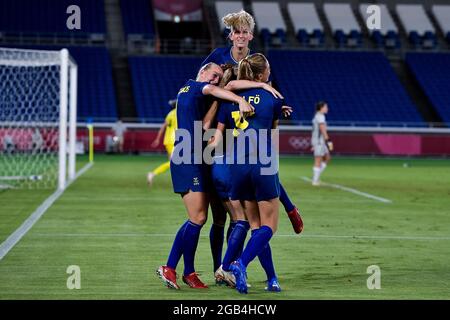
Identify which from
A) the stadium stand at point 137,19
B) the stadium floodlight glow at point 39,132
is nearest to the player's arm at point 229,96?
the stadium floodlight glow at point 39,132

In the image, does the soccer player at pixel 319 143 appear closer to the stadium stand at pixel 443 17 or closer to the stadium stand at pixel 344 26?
the stadium stand at pixel 344 26

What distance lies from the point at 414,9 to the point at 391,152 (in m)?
14.1

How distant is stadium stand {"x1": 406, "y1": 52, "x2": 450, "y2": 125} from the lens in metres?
49.4

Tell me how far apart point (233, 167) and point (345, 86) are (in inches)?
1642

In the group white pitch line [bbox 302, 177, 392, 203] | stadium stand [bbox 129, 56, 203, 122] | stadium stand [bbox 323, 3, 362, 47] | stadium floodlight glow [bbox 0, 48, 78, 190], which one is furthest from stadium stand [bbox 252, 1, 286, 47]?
white pitch line [bbox 302, 177, 392, 203]

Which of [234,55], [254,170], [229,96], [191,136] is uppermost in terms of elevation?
[234,55]

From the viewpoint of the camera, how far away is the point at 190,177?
917 cm

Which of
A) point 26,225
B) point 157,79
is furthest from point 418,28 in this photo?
point 26,225

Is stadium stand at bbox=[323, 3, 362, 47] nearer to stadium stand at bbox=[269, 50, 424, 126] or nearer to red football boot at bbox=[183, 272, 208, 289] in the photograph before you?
→ stadium stand at bbox=[269, 50, 424, 126]

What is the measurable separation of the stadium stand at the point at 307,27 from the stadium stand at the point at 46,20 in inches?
386

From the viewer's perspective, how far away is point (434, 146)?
→ 43000 mm

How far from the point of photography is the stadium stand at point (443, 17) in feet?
173

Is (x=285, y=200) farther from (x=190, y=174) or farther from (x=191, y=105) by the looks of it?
(x=191, y=105)
